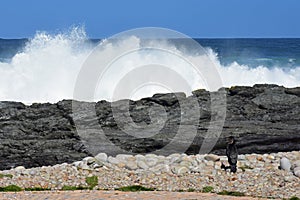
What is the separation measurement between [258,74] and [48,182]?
27680 millimetres

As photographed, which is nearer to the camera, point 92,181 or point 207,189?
point 207,189

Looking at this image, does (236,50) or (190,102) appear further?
(236,50)

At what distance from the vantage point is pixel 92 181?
44.6 ft

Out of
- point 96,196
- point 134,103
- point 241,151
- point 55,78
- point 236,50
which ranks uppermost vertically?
point 236,50

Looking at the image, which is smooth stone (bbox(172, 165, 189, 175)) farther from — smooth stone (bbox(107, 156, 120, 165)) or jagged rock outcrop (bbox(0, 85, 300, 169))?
jagged rock outcrop (bbox(0, 85, 300, 169))

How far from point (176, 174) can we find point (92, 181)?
181cm

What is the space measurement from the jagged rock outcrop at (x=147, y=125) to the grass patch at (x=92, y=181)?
272 centimetres

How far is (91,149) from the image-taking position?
17016 mm

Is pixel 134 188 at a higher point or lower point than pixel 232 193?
higher

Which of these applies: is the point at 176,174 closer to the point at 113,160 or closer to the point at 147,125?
the point at 113,160

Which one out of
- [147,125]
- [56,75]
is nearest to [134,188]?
[147,125]

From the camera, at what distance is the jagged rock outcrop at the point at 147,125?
1700 cm

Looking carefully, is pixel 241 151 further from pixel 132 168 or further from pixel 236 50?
pixel 236 50

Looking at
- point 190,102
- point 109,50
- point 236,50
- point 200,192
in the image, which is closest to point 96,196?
point 200,192
